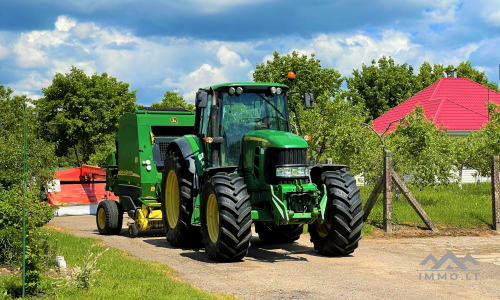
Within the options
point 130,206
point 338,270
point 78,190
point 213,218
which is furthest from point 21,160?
point 338,270

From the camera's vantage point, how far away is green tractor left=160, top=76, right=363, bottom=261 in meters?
9.18

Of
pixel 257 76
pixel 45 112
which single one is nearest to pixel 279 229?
pixel 45 112

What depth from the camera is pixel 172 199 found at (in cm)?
1200

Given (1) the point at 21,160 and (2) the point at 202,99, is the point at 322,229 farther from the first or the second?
(1) the point at 21,160

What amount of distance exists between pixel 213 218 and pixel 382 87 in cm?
4276

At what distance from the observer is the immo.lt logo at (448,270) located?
8109mm

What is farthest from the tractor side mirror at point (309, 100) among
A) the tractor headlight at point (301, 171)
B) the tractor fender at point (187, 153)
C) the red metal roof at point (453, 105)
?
the red metal roof at point (453, 105)

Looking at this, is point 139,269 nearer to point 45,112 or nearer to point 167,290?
point 167,290

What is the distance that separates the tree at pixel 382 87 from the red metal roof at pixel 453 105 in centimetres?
670

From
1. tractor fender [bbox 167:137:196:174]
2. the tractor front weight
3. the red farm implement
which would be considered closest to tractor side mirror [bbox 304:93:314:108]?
the tractor front weight

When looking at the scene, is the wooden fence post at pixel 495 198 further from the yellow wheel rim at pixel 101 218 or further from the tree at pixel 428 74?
the tree at pixel 428 74

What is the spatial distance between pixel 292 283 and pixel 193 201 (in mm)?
3682

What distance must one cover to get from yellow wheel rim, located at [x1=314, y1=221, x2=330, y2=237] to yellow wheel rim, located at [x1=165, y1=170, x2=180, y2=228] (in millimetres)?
3103

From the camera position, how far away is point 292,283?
301 inches
